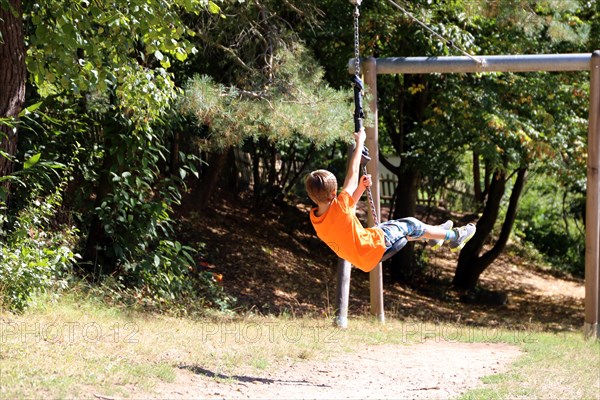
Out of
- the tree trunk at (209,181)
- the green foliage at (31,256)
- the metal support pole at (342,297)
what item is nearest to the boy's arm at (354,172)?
the metal support pole at (342,297)

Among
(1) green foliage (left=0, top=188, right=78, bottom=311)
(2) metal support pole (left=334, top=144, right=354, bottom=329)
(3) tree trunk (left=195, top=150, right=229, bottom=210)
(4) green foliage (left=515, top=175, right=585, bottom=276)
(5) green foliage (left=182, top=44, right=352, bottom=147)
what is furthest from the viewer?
(4) green foliage (left=515, top=175, right=585, bottom=276)

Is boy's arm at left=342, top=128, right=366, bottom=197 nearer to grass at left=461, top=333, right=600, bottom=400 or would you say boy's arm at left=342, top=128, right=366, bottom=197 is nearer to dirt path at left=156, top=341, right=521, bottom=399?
dirt path at left=156, top=341, right=521, bottom=399

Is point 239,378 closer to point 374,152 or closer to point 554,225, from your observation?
point 374,152

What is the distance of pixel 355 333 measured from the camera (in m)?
9.12

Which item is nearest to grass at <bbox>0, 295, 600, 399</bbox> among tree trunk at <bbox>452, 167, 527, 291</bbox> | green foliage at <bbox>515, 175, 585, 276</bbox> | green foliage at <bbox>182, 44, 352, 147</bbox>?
green foliage at <bbox>182, 44, 352, 147</bbox>

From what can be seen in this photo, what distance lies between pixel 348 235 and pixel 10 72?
3883 millimetres

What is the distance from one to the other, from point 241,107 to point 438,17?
4225mm

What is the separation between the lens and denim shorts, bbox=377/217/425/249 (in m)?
6.72

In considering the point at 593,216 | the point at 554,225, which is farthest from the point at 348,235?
the point at 554,225

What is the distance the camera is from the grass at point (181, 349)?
5.91m

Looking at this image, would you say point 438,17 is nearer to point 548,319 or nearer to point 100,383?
point 548,319

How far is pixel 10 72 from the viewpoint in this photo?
801 centimetres

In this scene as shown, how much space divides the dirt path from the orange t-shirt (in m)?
1.07

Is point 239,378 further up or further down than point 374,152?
further down
